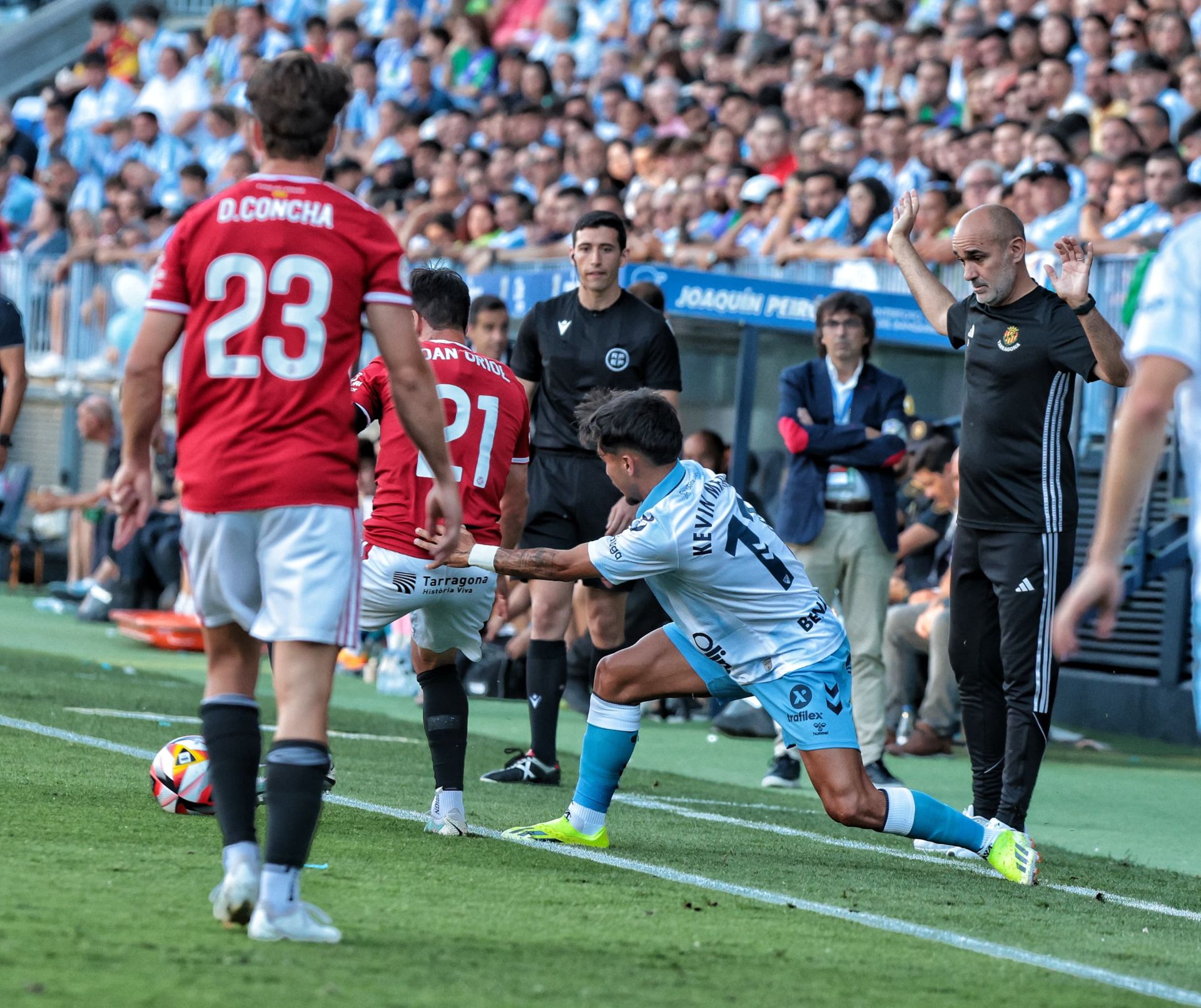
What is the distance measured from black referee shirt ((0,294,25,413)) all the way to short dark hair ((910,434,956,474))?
532cm

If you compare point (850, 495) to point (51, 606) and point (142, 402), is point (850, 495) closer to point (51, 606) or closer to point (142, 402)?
point (142, 402)

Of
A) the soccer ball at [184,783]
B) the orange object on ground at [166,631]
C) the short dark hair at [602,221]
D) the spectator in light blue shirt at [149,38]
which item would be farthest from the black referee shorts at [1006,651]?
the spectator in light blue shirt at [149,38]

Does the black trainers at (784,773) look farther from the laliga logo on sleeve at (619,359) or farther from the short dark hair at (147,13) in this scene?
the short dark hair at (147,13)

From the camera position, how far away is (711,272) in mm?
11320

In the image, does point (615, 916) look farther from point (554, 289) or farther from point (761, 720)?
point (554, 289)

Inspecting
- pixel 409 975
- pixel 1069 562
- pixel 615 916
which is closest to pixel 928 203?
pixel 1069 562

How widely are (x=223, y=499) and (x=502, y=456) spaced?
2443 millimetres

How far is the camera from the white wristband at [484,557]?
5.71 meters

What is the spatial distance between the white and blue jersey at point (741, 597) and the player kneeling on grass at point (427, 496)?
77 cm

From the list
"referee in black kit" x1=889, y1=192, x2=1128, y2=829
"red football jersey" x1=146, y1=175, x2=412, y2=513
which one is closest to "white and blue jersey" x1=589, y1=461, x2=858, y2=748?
"referee in black kit" x1=889, y1=192, x2=1128, y2=829

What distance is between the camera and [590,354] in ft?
27.0

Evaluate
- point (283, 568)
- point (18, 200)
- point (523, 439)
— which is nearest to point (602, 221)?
point (523, 439)

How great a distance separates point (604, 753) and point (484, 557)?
0.85 metres

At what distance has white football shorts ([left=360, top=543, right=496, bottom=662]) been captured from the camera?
6238mm
